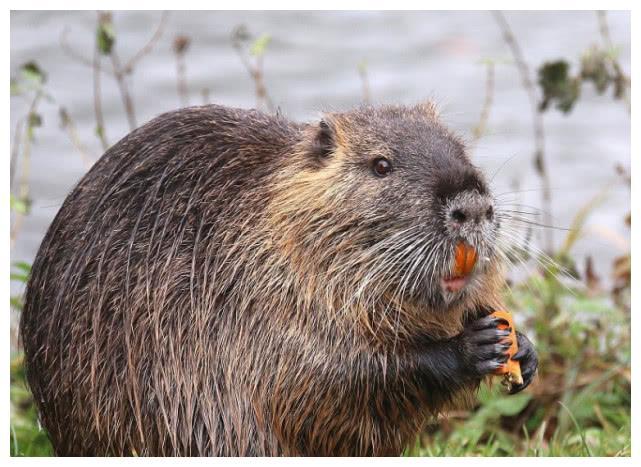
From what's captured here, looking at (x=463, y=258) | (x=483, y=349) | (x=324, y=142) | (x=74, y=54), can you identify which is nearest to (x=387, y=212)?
(x=463, y=258)

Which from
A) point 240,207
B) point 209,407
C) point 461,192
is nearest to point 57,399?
point 209,407

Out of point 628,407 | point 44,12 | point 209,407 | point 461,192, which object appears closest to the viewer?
point 461,192

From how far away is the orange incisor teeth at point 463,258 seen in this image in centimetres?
377

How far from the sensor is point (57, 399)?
164 inches

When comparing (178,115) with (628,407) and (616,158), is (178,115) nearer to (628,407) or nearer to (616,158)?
(628,407)

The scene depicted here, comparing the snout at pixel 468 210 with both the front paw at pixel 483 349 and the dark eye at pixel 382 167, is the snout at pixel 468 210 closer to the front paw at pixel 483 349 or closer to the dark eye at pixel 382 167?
the dark eye at pixel 382 167

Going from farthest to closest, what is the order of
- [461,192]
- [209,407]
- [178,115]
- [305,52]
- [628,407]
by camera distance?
[305,52]
[628,407]
[178,115]
[209,407]
[461,192]

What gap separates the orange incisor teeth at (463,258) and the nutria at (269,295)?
0.10 feet

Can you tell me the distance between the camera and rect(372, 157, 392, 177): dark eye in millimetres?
3924

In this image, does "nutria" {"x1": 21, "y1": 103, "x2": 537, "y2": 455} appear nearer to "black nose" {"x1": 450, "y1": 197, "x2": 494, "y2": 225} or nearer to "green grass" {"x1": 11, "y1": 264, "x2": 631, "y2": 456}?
"black nose" {"x1": 450, "y1": 197, "x2": 494, "y2": 225}

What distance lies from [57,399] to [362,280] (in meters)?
1.19

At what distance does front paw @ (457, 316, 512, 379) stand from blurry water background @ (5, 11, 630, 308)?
13.2 ft

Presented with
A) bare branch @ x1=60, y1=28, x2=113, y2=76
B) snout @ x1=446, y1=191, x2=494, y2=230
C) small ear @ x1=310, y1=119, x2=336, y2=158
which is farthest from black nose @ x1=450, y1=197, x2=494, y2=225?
bare branch @ x1=60, y1=28, x2=113, y2=76

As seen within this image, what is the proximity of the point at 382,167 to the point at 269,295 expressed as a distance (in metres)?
0.59
